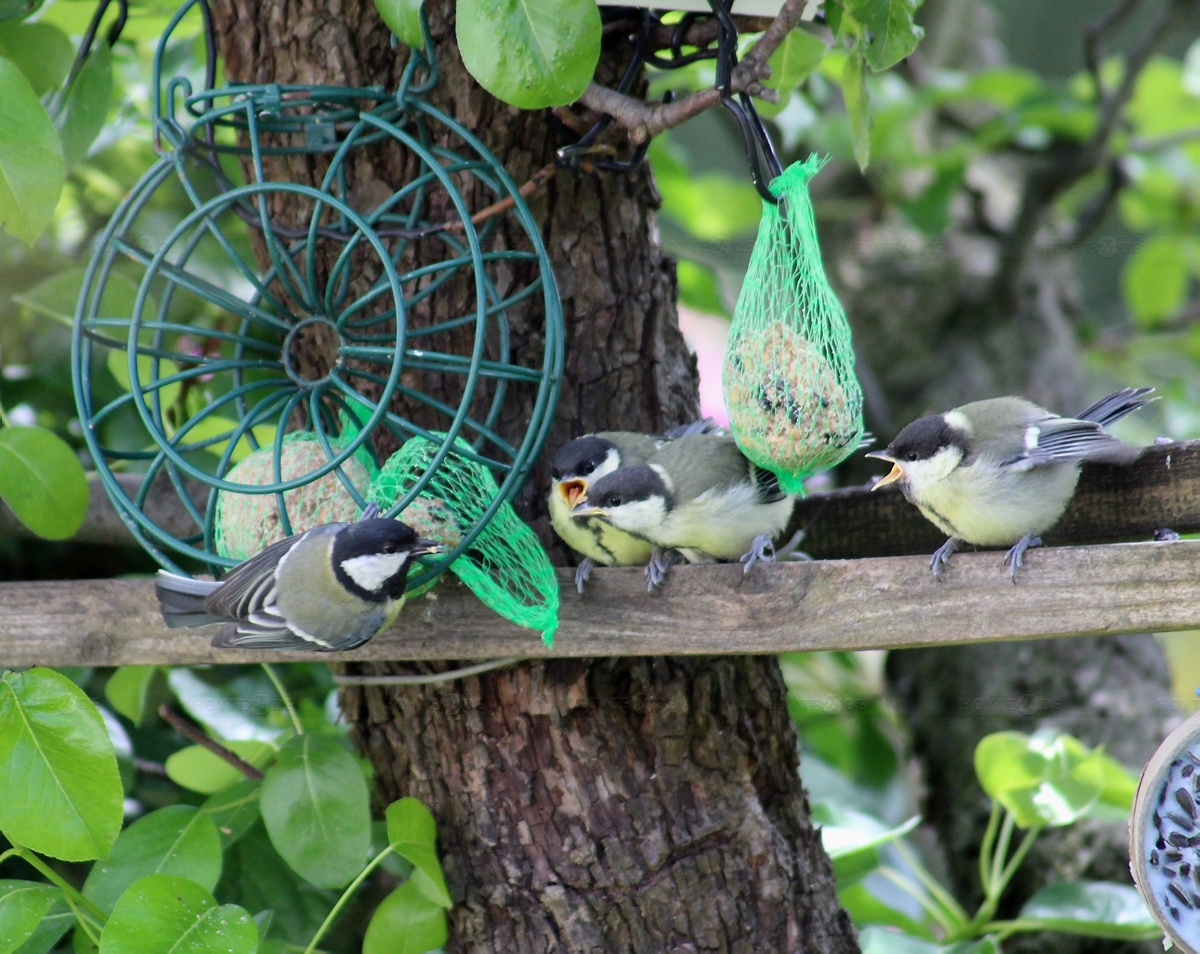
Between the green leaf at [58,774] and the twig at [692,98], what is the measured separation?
87cm

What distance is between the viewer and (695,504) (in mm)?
1248

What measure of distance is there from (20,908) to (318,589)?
499 mm

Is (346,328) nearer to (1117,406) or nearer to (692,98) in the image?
(692,98)

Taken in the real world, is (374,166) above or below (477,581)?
above

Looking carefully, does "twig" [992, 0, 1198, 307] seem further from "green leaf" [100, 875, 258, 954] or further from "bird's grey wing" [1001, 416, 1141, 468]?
"green leaf" [100, 875, 258, 954]

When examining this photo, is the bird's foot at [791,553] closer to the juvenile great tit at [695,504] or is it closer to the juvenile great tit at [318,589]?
the juvenile great tit at [695,504]

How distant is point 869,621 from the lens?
109cm

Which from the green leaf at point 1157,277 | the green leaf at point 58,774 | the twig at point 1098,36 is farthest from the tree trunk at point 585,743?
the green leaf at point 1157,277

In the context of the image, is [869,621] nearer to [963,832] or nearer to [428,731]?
[428,731]

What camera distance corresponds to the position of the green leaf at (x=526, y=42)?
0.97 metres

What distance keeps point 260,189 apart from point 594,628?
60 centimetres

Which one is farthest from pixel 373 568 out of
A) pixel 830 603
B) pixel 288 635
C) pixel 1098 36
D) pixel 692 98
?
pixel 1098 36

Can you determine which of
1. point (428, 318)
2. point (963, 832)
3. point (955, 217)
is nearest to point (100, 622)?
point (428, 318)

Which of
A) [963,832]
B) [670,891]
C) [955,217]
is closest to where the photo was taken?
[670,891]
